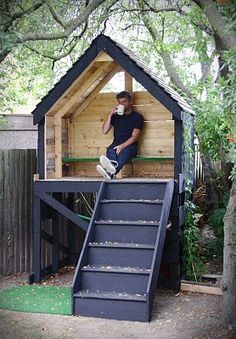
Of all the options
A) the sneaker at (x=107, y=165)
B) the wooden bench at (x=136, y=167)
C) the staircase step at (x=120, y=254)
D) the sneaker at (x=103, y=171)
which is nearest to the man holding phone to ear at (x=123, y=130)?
the wooden bench at (x=136, y=167)

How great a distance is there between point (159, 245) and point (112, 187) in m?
1.39

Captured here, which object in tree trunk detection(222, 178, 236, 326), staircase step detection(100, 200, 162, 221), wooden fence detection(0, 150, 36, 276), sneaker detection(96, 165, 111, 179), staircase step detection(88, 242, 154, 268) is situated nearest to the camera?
tree trunk detection(222, 178, 236, 326)

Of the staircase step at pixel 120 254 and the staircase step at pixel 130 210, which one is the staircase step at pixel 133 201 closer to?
the staircase step at pixel 130 210

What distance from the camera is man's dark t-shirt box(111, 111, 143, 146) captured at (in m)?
8.20

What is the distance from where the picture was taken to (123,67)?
23.0 feet

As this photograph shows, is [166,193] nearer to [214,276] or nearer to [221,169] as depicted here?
[214,276]

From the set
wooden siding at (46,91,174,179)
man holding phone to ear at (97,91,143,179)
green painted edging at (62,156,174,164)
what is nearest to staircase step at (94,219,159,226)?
man holding phone to ear at (97,91,143,179)

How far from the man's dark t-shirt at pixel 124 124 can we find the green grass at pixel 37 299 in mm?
2648

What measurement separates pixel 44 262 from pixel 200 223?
10.4 feet

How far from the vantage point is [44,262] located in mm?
8203

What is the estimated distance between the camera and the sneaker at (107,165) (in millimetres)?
7176

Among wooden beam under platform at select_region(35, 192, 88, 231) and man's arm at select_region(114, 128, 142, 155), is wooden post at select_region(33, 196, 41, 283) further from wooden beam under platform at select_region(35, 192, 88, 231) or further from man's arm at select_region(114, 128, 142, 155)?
man's arm at select_region(114, 128, 142, 155)

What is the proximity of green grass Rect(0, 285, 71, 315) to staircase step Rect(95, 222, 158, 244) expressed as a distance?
0.95m

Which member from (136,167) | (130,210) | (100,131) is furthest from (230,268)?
(100,131)
